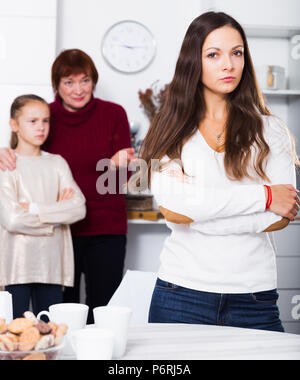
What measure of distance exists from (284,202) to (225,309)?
0.30m

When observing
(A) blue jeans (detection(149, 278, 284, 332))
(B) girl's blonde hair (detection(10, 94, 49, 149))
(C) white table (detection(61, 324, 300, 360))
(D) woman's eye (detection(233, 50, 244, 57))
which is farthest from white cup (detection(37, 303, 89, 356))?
(B) girl's blonde hair (detection(10, 94, 49, 149))

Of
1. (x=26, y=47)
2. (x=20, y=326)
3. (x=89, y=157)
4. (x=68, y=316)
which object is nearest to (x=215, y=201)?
(x=68, y=316)

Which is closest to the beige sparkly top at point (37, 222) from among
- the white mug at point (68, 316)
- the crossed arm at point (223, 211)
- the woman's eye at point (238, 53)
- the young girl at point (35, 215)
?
the young girl at point (35, 215)

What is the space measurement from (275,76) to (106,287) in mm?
1683

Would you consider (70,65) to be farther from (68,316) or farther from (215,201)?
(68,316)

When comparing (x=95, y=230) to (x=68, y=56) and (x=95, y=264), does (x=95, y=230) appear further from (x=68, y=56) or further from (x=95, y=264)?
(x=68, y=56)

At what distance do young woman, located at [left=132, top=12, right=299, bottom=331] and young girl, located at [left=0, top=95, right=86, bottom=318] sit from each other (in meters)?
0.99

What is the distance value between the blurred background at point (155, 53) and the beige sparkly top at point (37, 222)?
0.64 metres

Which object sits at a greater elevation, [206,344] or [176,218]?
[176,218]

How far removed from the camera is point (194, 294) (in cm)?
119

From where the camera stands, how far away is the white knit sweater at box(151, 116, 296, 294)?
1192 millimetres

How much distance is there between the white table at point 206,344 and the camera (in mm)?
882

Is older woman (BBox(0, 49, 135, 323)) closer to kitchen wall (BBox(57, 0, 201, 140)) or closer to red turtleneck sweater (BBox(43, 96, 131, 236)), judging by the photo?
red turtleneck sweater (BBox(43, 96, 131, 236))

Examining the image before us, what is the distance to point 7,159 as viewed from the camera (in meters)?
2.30
